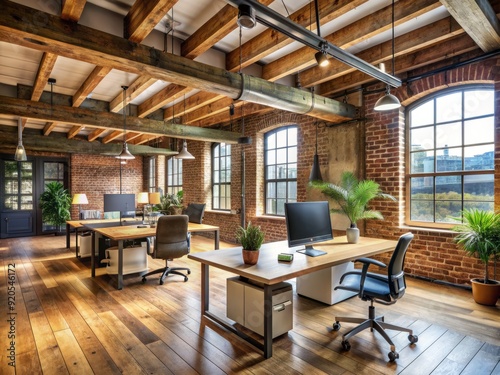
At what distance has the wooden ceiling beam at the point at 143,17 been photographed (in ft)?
7.96

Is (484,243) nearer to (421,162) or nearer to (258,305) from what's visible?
(421,162)

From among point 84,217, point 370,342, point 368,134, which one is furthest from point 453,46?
point 84,217

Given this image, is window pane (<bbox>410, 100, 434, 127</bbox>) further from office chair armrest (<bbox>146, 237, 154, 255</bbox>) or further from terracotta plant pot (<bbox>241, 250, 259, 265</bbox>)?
office chair armrest (<bbox>146, 237, 154, 255</bbox>)

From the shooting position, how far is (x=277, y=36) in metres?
3.18

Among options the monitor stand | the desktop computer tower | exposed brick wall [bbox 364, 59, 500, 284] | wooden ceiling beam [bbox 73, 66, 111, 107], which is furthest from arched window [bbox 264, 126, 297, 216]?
wooden ceiling beam [bbox 73, 66, 111, 107]

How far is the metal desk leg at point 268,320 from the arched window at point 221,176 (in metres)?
5.45

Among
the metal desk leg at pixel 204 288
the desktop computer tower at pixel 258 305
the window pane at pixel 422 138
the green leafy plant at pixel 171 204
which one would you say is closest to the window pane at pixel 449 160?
the window pane at pixel 422 138

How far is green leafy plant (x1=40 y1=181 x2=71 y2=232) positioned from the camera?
8.55 metres

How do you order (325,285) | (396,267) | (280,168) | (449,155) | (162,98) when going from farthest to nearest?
(280,168) < (162,98) < (449,155) < (325,285) < (396,267)

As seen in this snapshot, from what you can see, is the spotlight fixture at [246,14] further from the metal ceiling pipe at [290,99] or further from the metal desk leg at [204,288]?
the metal desk leg at [204,288]

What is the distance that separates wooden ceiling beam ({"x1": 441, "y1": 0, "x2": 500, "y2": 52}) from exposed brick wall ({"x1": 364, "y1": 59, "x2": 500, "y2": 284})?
596mm

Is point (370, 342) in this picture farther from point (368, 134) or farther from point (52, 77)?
point (52, 77)

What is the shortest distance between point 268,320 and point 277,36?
277 cm

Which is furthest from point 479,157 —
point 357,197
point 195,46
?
point 195,46
